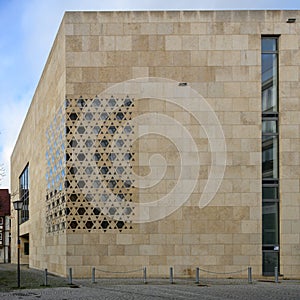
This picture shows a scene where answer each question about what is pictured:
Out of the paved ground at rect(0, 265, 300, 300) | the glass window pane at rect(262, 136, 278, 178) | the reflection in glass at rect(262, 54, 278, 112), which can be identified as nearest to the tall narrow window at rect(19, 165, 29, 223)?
the paved ground at rect(0, 265, 300, 300)

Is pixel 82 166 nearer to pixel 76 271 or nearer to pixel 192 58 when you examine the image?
pixel 76 271

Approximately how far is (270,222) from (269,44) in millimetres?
8761

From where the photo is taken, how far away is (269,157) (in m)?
30.5

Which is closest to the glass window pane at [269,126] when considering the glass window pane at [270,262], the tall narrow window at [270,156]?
the tall narrow window at [270,156]

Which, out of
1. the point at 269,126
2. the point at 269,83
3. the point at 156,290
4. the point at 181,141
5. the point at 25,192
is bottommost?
the point at 156,290

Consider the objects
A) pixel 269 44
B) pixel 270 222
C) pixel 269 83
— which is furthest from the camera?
pixel 269 44

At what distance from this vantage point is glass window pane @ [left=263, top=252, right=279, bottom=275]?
98.2 feet

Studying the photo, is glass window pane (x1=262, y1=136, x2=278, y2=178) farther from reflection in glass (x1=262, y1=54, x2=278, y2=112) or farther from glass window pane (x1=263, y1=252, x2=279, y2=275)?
glass window pane (x1=263, y1=252, x2=279, y2=275)

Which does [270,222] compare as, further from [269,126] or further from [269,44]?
[269,44]

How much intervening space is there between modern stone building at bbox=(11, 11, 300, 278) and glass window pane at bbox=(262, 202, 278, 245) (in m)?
0.05

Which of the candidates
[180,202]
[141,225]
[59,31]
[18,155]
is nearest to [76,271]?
[141,225]

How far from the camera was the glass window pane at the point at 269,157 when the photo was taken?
30.4m

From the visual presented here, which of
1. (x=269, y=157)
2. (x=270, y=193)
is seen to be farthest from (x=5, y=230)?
(x=269, y=157)

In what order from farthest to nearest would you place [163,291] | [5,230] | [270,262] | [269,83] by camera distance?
1. [5,230]
2. [269,83]
3. [270,262]
4. [163,291]
